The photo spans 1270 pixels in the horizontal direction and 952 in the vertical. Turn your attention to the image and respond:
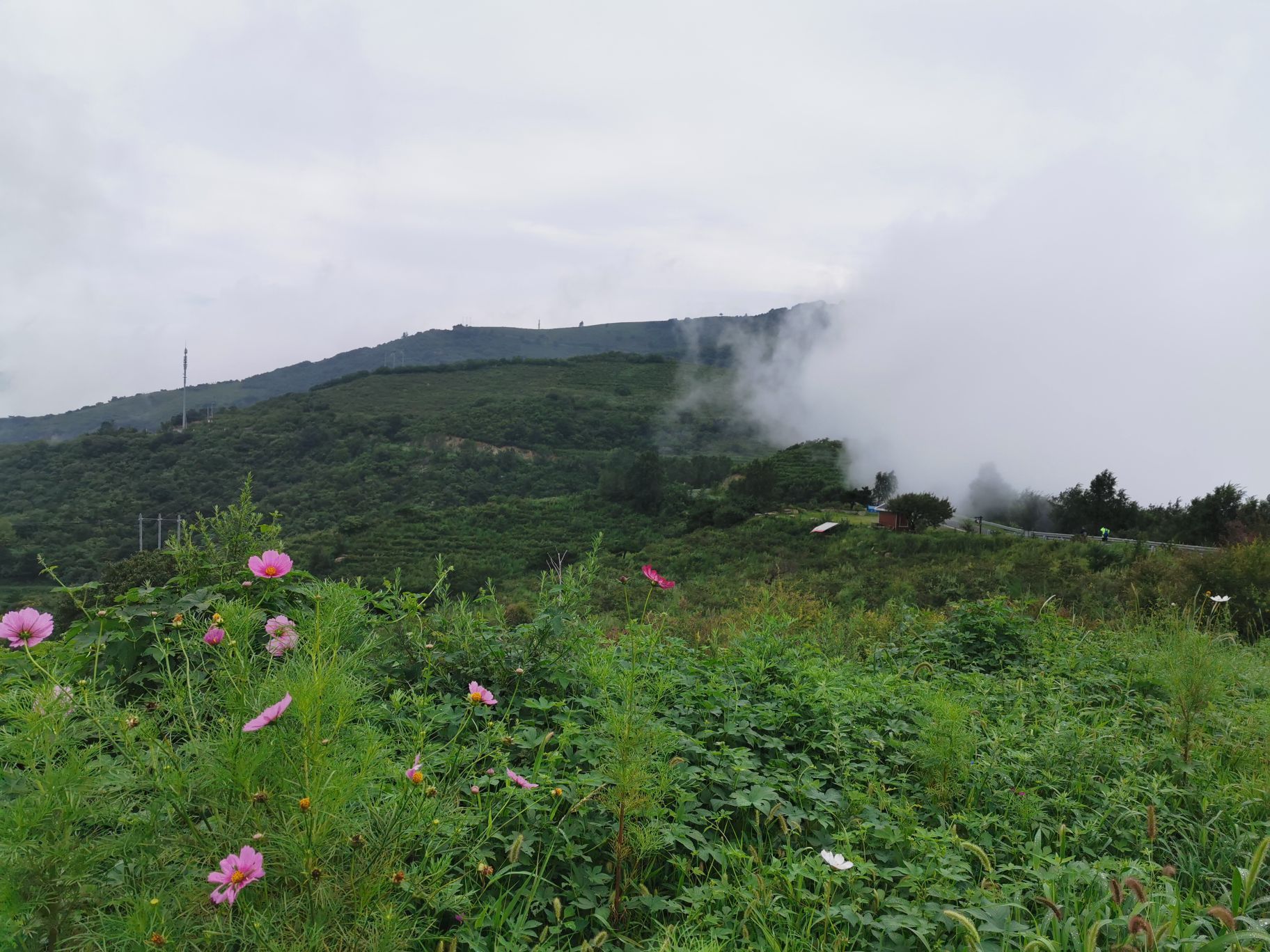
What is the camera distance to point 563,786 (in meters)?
2.10

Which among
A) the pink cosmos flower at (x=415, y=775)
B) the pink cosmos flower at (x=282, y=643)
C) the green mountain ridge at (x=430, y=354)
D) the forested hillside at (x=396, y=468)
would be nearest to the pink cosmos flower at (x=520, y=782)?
the pink cosmos flower at (x=415, y=775)

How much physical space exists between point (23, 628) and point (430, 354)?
14566cm

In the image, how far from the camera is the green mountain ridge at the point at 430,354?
315 feet

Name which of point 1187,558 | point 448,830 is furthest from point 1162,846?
point 1187,558

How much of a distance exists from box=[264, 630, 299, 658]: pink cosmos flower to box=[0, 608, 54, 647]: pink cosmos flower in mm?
488

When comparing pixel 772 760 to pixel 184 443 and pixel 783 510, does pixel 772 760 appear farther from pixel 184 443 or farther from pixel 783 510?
pixel 184 443

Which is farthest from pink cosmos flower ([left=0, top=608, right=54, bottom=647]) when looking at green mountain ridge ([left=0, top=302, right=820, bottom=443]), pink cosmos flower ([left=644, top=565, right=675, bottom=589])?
green mountain ridge ([left=0, top=302, right=820, bottom=443])

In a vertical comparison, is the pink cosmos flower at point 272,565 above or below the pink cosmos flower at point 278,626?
above

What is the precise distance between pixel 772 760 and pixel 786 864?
517 mm

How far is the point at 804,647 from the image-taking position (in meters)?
3.90

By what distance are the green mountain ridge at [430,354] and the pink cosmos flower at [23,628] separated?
276 ft

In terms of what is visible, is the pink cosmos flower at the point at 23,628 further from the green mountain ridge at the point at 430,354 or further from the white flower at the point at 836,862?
the green mountain ridge at the point at 430,354

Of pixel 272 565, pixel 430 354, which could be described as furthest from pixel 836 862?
pixel 430 354

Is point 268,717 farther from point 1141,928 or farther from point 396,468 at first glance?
point 396,468
